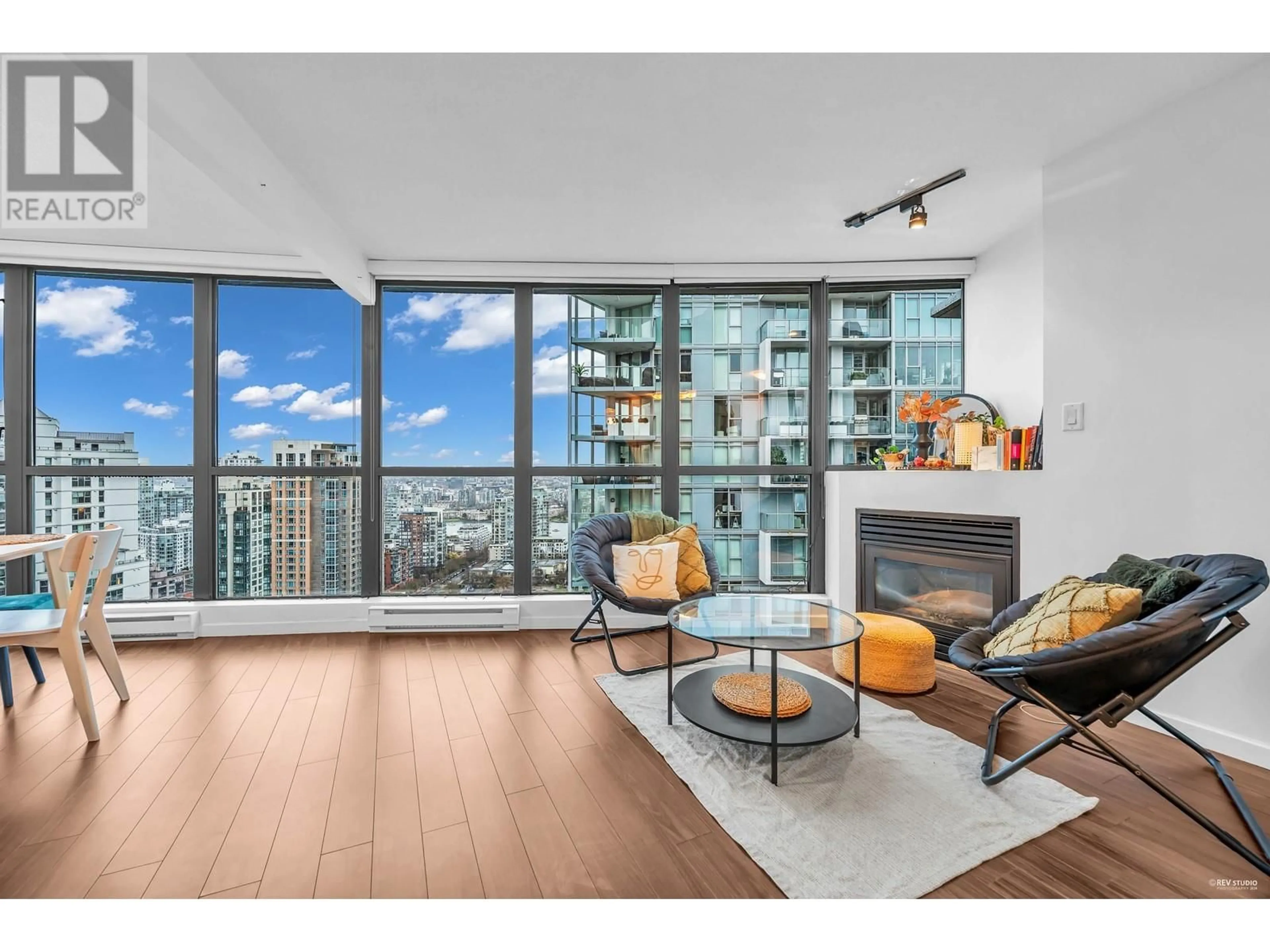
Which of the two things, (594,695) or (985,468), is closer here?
(594,695)

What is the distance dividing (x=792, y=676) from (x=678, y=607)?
65 cm

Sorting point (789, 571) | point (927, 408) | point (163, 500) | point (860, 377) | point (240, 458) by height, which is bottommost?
point (789, 571)

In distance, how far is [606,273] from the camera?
3738 mm

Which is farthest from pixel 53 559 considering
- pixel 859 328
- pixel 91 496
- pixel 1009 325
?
pixel 1009 325

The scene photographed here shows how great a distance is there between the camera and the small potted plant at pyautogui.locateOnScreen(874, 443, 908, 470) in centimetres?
346

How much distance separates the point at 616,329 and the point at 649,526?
1529mm

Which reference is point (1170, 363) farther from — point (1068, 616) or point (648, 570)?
point (648, 570)

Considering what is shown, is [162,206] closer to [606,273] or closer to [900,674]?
[606,273]

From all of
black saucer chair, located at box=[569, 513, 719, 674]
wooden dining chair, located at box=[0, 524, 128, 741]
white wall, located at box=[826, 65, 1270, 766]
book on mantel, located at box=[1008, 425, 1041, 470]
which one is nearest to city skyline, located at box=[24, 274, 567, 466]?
black saucer chair, located at box=[569, 513, 719, 674]

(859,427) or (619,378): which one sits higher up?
(619,378)

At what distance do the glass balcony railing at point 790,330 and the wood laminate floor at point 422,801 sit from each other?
244 centimetres

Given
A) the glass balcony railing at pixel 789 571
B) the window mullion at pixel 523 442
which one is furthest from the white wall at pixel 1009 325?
the window mullion at pixel 523 442

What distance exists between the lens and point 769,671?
2.67 meters
